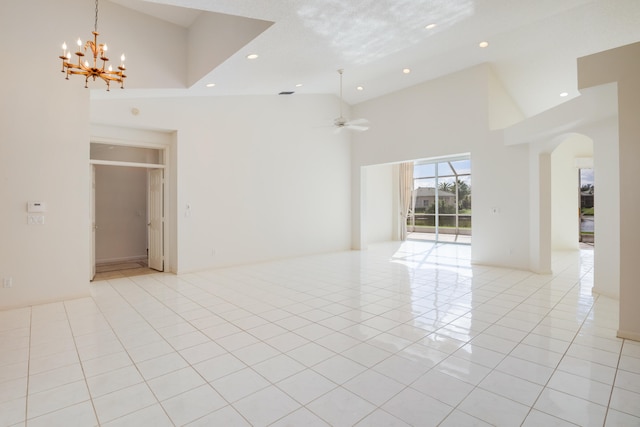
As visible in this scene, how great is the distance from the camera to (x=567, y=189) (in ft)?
29.8

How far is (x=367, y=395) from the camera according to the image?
2320 mm

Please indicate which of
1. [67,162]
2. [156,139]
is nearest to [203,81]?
[156,139]

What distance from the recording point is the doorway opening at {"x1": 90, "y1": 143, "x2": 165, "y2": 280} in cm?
668

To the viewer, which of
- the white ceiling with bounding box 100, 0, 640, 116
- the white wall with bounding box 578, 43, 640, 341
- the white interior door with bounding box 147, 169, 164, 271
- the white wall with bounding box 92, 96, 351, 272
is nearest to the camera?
the white wall with bounding box 578, 43, 640, 341

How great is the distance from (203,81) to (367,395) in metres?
5.28

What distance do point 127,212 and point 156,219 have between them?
5.86 ft

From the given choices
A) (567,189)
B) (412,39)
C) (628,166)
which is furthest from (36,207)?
(567,189)

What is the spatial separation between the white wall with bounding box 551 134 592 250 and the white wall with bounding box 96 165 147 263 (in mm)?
11094

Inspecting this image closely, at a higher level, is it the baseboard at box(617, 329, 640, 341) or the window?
the window

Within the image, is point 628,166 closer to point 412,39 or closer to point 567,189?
point 412,39

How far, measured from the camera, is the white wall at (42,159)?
424 centimetres

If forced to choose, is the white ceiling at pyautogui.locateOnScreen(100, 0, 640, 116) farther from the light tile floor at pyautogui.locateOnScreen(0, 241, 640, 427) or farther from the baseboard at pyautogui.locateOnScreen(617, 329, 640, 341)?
the baseboard at pyautogui.locateOnScreen(617, 329, 640, 341)

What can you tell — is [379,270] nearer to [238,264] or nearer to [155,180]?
[238,264]

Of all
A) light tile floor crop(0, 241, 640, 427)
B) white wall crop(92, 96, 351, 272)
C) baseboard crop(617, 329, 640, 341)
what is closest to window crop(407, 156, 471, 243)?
white wall crop(92, 96, 351, 272)
